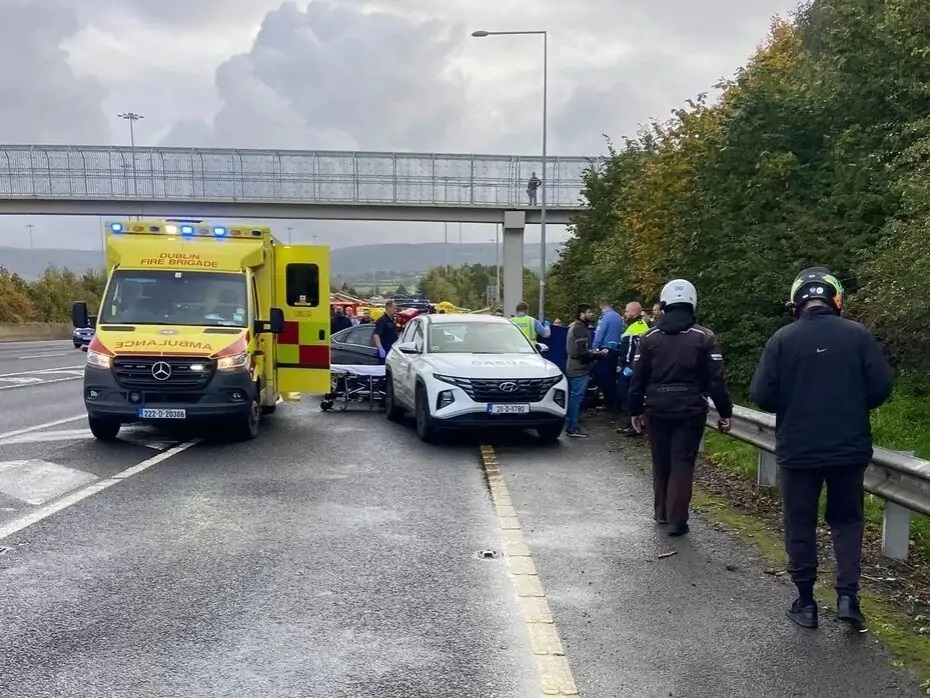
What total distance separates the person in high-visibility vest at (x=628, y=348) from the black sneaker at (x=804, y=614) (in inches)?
258

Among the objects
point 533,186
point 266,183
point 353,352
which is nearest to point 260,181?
point 266,183

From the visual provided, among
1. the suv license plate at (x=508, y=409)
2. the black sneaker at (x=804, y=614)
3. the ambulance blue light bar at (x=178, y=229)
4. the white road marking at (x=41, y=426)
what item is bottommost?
the white road marking at (x=41, y=426)

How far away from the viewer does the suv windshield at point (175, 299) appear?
11.4 metres

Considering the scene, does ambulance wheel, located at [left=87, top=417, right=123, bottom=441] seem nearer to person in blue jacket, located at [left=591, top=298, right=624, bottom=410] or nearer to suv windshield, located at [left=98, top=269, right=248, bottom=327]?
suv windshield, located at [left=98, top=269, right=248, bottom=327]

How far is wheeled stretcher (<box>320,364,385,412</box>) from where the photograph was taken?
15.7 meters

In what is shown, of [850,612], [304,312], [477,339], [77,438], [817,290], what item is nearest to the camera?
[850,612]

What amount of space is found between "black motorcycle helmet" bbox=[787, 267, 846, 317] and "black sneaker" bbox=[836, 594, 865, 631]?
1.60 m

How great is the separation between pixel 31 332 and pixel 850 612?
6113 centimetres

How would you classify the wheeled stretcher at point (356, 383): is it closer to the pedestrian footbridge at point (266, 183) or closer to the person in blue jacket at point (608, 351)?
the person in blue jacket at point (608, 351)

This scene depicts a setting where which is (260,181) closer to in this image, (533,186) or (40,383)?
(533,186)

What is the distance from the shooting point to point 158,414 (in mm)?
10469

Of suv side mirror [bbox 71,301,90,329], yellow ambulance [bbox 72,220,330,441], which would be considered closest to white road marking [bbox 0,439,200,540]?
yellow ambulance [bbox 72,220,330,441]

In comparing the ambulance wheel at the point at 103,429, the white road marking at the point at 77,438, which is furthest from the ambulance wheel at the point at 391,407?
the ambulance wheel at the point at 103,429

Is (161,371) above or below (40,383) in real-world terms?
above
